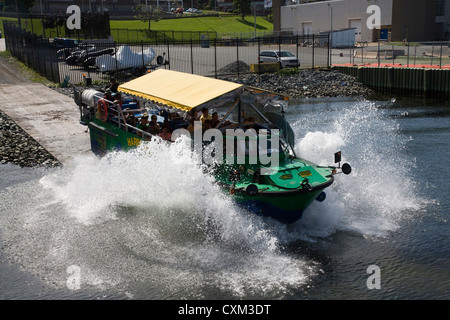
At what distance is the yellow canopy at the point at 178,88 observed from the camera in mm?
11844

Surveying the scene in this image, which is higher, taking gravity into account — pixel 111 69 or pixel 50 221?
pixel 111 69

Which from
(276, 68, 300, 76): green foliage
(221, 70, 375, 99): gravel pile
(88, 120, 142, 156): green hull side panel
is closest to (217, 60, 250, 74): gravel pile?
(221, 70, 375, 99): gravel pile

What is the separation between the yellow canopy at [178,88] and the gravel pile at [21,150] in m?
3.54

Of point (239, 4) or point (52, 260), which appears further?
point (239, 4)

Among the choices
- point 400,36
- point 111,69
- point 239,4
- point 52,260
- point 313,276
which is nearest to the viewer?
point 313,276

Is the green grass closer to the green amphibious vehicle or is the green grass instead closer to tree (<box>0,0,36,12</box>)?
tree (<box>0,0,36,12</box>)

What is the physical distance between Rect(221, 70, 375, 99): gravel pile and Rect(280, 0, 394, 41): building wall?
94.0 ft

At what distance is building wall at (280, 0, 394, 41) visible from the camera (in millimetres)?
58869

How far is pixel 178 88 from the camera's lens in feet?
44.0

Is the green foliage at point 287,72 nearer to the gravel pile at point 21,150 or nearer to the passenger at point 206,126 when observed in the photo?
the gravel pile at point 21,150
